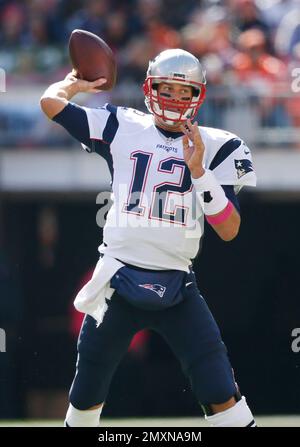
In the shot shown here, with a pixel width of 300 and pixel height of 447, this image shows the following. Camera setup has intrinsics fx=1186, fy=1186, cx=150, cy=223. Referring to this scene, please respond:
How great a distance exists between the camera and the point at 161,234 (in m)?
4.79

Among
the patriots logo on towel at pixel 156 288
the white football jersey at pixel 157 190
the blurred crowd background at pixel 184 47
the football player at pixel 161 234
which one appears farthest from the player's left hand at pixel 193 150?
the blurred crowd background at pixel 184 47

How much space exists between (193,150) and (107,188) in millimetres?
5748

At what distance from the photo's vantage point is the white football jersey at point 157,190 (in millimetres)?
4793

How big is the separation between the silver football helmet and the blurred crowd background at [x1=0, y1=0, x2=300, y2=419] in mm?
4866

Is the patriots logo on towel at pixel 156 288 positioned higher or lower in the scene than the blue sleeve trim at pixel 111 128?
lower

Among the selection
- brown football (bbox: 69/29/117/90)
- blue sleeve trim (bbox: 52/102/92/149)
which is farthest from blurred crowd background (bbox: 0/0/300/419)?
blue sleeve trim (bbox: 52/102/92/149)

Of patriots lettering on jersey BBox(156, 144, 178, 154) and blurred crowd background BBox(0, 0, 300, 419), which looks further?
blurred crowd background BBox(0, 0, 300, 419)

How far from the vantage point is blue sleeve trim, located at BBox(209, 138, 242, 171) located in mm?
4848

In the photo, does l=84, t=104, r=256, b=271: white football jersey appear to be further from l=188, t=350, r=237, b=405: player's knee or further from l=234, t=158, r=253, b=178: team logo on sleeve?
l=188, t=350, r=237, b=405: player's knee

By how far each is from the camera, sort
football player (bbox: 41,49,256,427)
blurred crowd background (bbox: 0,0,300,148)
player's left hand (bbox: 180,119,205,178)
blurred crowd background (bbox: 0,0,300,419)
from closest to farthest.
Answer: player's left hand (bbox: 180,119,205,178), football player (bbox: 41,49,256,427), blurred crowd background (bbox: 0,0,300,148), blurred crowd background (bbox: 0,0,300,419)

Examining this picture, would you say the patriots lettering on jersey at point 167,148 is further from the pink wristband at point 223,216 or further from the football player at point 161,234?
the pink wristband at point 223,216

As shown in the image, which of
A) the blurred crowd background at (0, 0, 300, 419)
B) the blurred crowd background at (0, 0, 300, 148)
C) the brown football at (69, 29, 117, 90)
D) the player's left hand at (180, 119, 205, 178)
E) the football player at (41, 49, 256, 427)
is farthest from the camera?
the blurred crowd background at (0, 0, 300, 419)

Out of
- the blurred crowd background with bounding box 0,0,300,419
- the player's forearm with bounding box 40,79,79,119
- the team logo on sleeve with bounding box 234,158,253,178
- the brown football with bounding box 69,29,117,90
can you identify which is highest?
the brown football with bounding box 69,29,117,90

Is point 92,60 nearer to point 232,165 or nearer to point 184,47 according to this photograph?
point 232,165
